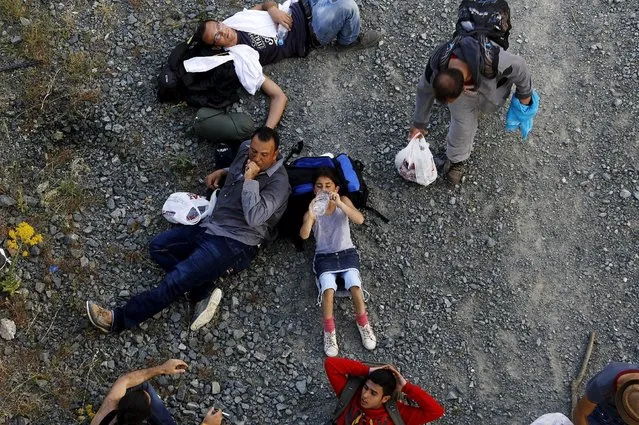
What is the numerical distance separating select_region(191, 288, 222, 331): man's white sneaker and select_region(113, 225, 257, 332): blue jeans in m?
0.18

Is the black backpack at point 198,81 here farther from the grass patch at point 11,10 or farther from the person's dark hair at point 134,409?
the person's dark hair at point 134,409

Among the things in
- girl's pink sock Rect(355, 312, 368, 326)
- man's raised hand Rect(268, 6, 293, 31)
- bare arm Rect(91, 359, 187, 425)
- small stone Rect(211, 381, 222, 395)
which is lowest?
small stone Rect(211, 381, 222, 395)

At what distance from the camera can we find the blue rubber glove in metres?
8.14

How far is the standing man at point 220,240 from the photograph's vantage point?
772 centimetres

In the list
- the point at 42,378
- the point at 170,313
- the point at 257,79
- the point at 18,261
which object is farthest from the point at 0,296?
the point at 257,79

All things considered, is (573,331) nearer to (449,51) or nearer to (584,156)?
(584,156)

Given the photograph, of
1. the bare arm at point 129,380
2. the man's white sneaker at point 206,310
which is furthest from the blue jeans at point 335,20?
the bare arm at point 129,380

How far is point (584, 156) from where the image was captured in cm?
888

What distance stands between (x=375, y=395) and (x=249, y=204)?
226 centimetres

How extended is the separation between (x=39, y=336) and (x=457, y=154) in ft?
16.0

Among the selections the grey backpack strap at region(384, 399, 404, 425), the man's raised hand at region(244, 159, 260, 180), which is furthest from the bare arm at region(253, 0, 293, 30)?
the grey backpack strap at region(384, 399, 404, 425)

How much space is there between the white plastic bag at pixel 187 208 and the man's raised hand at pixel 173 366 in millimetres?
1561

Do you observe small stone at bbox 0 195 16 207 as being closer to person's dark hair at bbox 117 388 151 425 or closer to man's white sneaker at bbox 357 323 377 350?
person's dark hair at bbox 117 388 151 425

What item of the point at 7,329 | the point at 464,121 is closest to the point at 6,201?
the point at 7,329
